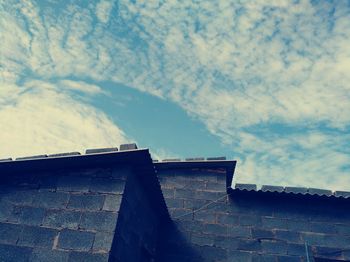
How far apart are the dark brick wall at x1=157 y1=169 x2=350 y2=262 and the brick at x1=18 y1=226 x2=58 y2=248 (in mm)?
2589

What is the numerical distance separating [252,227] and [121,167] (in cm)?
312

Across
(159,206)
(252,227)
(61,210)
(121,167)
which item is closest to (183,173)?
(159,206)

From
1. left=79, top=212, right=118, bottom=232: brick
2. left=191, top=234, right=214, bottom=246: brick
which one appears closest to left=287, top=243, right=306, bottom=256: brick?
left=191, top=234, right=214, bottom=246: brick

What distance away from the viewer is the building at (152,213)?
149 inches

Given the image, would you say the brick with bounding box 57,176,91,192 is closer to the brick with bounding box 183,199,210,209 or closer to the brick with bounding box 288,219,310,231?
the brick with bounding box 183,199,210,209

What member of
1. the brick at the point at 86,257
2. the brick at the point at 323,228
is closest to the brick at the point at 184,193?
the brick at the point at 323,228

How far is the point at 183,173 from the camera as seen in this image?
22.1 feet

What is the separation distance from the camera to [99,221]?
3.81m

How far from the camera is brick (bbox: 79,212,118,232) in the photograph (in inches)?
148

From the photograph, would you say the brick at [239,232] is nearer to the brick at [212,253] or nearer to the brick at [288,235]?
the brick at [212,253]

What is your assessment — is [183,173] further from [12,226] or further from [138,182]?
[12,226]

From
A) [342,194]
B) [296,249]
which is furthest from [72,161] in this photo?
[342,194]

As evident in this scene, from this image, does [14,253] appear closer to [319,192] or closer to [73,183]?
[73,183]

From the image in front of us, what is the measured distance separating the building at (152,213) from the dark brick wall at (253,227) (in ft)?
0.06
